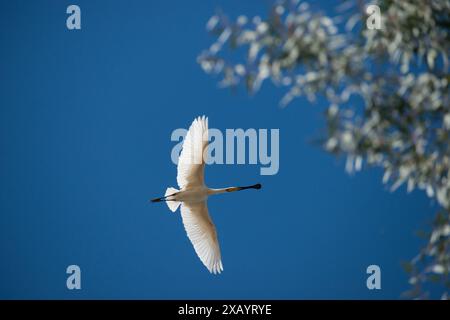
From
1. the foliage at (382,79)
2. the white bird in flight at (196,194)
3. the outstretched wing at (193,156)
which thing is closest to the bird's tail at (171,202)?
the white bird in flight at (196,194)

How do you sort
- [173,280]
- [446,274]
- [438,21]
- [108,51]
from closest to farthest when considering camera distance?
[446,274], [438,21], [108,51], [173,280]

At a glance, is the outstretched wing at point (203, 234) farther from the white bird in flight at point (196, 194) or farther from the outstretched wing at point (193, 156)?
the outstretched wing at point (193, 156)

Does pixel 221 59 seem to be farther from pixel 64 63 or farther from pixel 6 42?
pixel 6 42

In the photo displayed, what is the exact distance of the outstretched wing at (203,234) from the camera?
28.0ft

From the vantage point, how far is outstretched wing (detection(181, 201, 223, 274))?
8.52 metres

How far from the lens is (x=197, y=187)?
8.25 m

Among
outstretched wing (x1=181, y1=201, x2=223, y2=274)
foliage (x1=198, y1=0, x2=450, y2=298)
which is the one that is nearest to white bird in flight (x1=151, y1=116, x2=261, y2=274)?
outstretched wing (x1=181, y1=201, x2=223, y2=274)

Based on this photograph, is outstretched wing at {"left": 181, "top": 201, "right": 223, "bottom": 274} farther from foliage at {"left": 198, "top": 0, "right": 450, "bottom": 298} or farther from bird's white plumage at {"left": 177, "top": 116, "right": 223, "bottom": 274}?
foliage at {"left": 198, "top": 0, "right": 450, "bottom": 298}

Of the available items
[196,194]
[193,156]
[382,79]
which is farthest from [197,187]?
[382,79]

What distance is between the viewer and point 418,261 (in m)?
4.82

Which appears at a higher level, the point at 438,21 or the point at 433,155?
the point at 438,21
